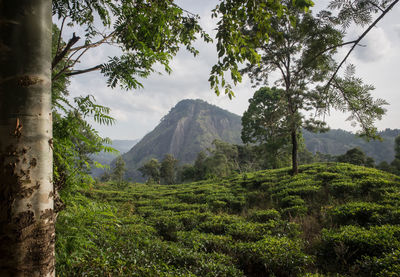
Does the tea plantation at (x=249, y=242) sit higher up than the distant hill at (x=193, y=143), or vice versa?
the distant hill at (x=193, y=143)

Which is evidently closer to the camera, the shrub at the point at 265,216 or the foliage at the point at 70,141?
the foliage at the point at 70,141

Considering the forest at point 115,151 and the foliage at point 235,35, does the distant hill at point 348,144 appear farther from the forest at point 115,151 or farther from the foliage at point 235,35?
the foliage at point 235,35

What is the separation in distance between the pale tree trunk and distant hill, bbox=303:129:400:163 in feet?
453

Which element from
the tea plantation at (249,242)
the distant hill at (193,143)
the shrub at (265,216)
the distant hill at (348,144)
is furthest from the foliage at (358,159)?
the distant hill at (193,143)

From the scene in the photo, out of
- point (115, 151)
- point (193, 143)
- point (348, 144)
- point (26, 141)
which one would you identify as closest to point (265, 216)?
point (115, 151)

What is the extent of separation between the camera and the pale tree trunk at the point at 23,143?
2.31 feet

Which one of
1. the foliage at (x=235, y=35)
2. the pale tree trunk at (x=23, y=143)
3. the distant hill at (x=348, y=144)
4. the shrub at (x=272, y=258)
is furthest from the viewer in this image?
the distant hill at (x=348, y=144)

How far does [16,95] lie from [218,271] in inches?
149

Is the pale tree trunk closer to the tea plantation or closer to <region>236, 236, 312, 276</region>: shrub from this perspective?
the tea plantation

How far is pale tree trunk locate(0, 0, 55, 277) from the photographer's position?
0.70 m

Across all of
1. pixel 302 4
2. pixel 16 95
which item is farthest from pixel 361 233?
pixel 16 95

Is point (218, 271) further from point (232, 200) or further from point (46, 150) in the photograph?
point (232, 200)

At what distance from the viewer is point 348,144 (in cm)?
12925

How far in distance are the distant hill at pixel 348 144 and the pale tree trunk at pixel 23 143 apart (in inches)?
5435
